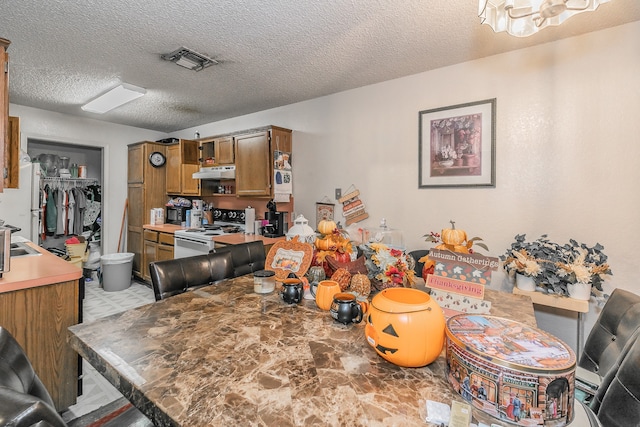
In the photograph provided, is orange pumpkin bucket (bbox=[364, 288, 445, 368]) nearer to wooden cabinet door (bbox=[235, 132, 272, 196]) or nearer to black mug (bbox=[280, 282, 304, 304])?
black mug (bbox=[280, 282, 304, 304])

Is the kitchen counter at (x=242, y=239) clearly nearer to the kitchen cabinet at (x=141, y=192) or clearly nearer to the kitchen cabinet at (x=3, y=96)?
the kitchen cabinet at (x=3, y=96)

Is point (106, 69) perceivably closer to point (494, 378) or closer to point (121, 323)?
point (121, 323)

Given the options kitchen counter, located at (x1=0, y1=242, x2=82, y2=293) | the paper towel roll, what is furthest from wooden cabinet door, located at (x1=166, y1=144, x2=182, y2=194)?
kitchen counter, located at (x1=0, y1=242, x2=82, y2=293)

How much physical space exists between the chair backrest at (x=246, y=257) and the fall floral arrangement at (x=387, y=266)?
33.5 inches

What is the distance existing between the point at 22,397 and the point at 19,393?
0.08ft

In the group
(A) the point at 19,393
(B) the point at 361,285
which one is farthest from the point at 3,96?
(B) the point at 361,285

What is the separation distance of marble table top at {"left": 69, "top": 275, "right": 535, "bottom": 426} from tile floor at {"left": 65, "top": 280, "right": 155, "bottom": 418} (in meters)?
1.38

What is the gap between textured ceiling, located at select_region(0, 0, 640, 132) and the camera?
69.1 inches

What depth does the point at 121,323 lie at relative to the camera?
103 centimetres

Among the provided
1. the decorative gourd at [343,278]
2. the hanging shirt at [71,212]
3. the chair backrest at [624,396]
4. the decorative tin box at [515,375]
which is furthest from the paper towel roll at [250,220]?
the hanging shirt at [71,212]

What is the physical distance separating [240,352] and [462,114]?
8.13ft

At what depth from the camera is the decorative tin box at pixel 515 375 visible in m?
0.59

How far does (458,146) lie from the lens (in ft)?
8.10

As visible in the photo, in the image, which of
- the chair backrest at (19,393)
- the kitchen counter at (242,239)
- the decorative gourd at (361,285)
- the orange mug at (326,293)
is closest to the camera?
the chair backrest at (19,393)
